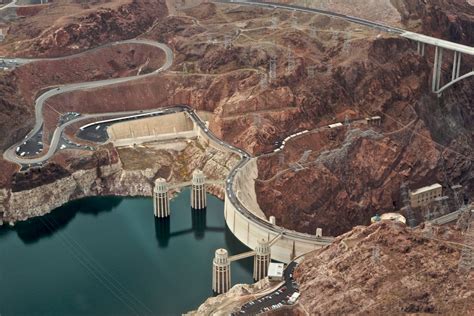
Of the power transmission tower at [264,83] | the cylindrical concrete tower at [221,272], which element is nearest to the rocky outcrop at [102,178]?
the power transmission tower at [264,83]

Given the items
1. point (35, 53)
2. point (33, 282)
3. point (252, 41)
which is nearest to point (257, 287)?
point (33, 282)

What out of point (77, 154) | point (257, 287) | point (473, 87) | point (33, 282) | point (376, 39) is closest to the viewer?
point (257, 287)

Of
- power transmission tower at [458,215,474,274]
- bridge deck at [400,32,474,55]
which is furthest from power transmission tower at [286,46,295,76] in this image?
power transmission tower at [458,215,474,274]

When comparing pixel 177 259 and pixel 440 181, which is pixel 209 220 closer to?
pixel 177 259

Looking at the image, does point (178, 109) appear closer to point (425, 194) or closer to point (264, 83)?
point (264, 83)

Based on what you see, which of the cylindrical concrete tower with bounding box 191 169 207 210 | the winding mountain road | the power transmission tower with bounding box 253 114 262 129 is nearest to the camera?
the winding mountain road

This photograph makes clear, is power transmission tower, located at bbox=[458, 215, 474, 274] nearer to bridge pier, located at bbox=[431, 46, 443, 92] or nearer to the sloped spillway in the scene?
the sloped spillway
